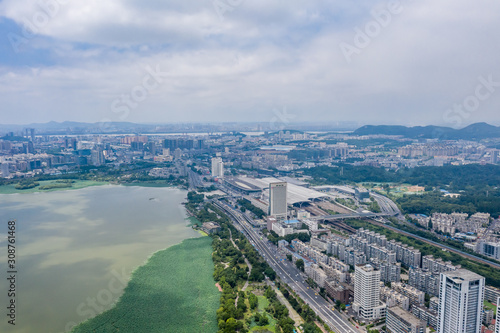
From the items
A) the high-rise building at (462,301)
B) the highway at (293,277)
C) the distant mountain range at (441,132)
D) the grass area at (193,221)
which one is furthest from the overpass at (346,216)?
the distant mountain range at (441,132)


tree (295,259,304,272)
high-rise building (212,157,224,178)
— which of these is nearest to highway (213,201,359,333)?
tree (295,259,304,272)

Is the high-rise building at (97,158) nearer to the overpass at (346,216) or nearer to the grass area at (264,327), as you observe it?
the overpass at (346,216)

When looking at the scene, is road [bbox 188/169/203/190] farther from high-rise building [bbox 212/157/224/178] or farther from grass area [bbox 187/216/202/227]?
grass area [bbox 187/216/202/227]

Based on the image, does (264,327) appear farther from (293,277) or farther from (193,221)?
(193,221)

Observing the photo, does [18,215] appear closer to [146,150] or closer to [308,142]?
[146,150]

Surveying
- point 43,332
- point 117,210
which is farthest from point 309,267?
point 117,210

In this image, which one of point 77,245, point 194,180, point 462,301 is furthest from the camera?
point 194,180

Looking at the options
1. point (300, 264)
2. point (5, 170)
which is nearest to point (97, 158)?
point (5, 170)
